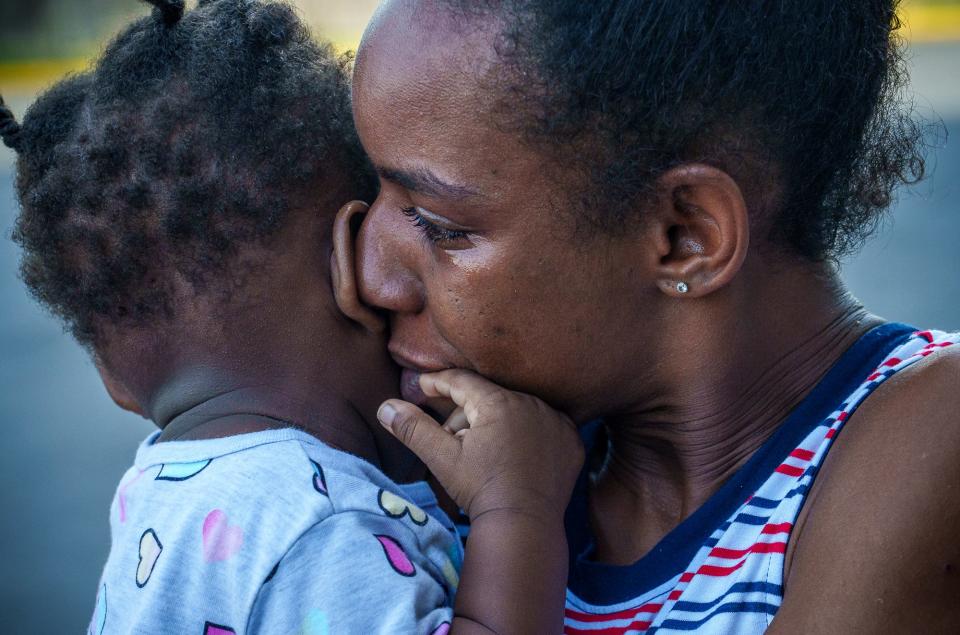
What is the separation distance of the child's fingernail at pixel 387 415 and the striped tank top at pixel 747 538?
46cm

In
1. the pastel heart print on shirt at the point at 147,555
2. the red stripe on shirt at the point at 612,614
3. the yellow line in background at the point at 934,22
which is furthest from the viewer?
the yellow line in background at the point at 934,22

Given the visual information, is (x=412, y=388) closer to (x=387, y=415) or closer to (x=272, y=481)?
(x=387, y=415)

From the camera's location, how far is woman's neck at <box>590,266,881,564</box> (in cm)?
181

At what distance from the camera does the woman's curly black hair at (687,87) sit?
62.4 inches

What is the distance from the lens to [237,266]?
78.2 inches

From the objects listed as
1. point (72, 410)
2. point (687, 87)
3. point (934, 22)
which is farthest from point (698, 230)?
point (934, 22)

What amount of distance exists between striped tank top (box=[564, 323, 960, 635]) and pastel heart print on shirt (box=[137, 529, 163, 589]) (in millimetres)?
695

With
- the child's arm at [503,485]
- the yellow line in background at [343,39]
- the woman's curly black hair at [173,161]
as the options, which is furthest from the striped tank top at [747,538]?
Answer: the yellow line in background at [343,39]

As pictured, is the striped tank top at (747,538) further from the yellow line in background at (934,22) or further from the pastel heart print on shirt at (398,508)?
the yellow line in background at (934,22)

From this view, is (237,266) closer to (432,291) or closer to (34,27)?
(432,291)

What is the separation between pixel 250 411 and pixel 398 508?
0.33 m

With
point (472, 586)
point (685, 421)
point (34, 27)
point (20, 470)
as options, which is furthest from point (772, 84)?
point (34, 27)

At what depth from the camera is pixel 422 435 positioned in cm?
188

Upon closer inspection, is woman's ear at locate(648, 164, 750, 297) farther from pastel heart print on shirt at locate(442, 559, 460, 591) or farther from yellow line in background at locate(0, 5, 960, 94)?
yellow line in background at locate(0, 5, 960, 94)
